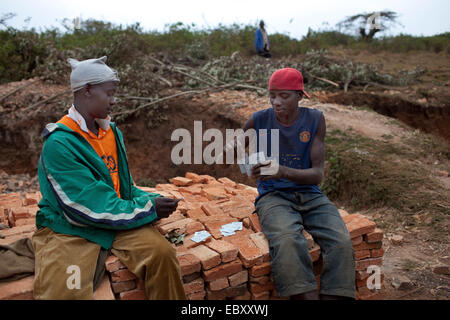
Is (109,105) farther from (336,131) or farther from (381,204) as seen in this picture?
(336,131)

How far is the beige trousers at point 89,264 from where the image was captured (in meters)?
Answer: 1.89

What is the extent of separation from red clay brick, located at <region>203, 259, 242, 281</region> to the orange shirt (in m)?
0.88

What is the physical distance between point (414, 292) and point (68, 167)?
112 inches

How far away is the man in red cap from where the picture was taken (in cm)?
223

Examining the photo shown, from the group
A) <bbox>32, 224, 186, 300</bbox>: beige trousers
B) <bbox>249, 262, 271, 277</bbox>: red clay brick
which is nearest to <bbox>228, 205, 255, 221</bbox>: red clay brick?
<bbox>249, 262, 271, 277</bbox>: red clay brick

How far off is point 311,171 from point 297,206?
0.29 metres

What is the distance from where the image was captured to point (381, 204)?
4.69 m

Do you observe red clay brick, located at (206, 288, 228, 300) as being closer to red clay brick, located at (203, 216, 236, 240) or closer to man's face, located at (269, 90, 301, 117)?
red clay brick, located at (203, 216, 236, 240)

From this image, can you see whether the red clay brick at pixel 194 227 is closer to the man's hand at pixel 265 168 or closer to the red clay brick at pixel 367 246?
the man's hand at pixel 265 168

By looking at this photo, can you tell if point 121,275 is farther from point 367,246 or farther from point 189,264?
point 367,246

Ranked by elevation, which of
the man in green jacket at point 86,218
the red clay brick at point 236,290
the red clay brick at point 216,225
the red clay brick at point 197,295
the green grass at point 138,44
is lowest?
the red clay brick at point 236,290

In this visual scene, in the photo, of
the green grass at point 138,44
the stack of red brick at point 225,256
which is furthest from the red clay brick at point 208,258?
the green grass at point 138,44

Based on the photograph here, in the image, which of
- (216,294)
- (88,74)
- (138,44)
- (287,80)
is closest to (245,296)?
(216,294)
